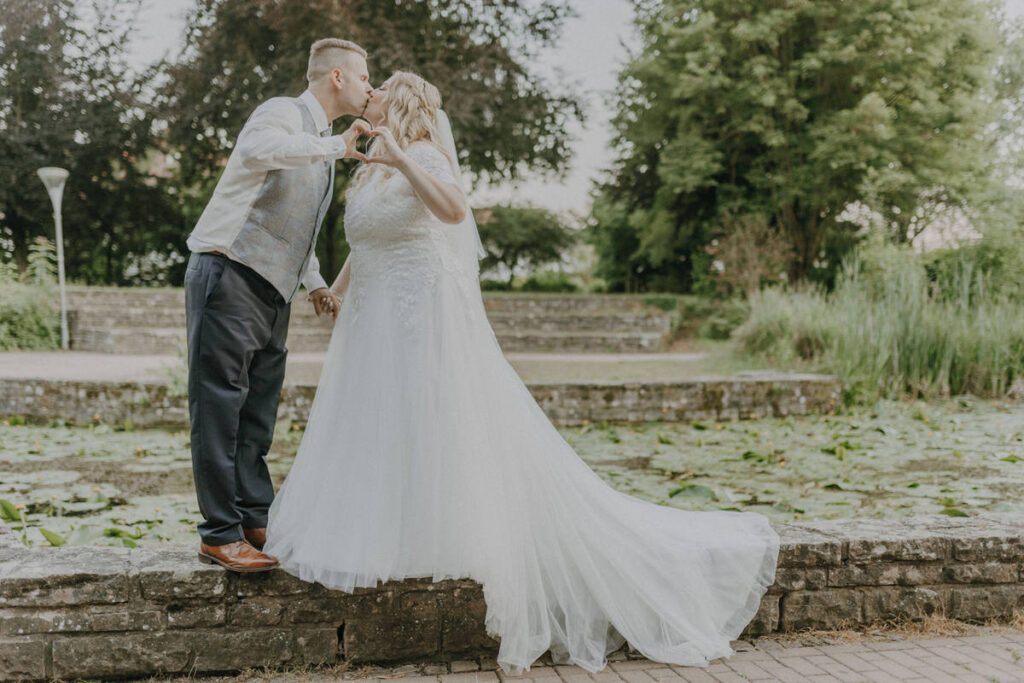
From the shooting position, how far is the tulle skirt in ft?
8.12

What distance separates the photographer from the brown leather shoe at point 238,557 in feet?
8.01

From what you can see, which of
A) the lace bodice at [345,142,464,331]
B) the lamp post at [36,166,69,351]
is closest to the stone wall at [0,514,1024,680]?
the lace bodice at [345,142,464,331]

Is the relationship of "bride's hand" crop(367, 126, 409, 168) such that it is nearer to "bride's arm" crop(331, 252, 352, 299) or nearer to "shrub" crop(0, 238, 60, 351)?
"bride's arm" crop(331, 252, 352, 299)

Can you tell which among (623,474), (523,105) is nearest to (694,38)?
(523,105)

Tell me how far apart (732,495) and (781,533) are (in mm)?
1442

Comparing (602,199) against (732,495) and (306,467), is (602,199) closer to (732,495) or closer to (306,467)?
(732,495)

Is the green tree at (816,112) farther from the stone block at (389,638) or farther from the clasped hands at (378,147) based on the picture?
the stone block at (389,638)

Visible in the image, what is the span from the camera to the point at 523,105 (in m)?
16.6

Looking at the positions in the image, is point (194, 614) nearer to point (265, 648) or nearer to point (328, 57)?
point (265, 648)

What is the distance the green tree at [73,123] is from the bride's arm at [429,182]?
18.0 meters

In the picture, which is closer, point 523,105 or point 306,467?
point 306,467

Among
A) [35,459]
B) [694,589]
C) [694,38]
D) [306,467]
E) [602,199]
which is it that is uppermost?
[694,38]

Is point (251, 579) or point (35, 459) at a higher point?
point (251, 579)

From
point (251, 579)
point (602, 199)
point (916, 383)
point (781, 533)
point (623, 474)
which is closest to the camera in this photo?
point (251, 579)
